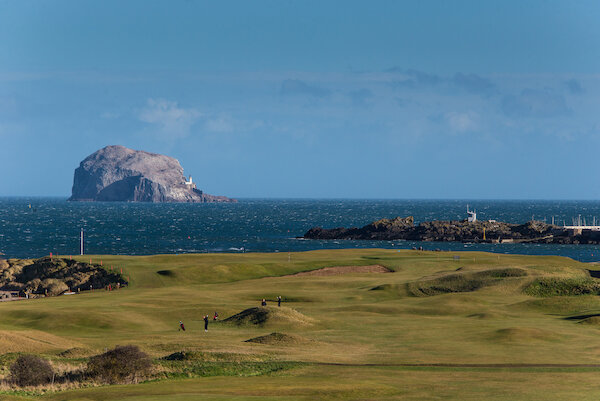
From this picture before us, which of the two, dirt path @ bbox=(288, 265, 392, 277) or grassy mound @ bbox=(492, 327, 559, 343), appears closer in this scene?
grassy mound @ bbox=(492, 327, 559, 343)

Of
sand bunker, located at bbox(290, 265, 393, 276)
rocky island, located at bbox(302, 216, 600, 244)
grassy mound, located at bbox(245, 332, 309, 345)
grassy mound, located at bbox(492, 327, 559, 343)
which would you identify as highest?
rocky island, located at bbox(302, 216, 600, 244)

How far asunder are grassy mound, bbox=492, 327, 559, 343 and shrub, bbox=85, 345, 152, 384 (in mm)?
21614

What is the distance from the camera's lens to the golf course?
3475cm

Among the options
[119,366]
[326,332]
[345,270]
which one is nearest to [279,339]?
[326,332]

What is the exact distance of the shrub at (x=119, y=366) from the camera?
1470 inches

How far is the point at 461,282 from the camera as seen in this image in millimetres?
79562

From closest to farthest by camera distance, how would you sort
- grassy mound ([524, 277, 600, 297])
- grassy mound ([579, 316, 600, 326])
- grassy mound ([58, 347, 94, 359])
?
grassy mound ([58, 347, 94, 359]), grassy mound ([579, 316, 600, 326]), grassy mound ([524, 277, 600, 297])

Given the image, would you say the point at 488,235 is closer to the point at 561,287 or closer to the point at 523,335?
the point at 561,287

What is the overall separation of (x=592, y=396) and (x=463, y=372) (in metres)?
7.79

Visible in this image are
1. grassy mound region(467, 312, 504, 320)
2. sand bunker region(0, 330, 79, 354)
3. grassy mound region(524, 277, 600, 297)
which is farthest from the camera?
grassy mound region(524, 277, 600, 297)

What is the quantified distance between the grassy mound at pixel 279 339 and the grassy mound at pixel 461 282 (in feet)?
93.5

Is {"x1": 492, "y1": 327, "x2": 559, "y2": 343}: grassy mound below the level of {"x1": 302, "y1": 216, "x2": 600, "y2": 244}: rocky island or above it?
below

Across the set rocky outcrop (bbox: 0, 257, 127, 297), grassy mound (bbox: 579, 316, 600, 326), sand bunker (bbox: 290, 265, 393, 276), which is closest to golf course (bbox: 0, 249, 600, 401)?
grassy mound (bbox: 579, 316, 600, 326)

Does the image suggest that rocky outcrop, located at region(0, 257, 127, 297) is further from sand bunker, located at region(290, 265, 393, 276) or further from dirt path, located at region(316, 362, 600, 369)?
dirt path, located at region(316, 362, 600, 369)
